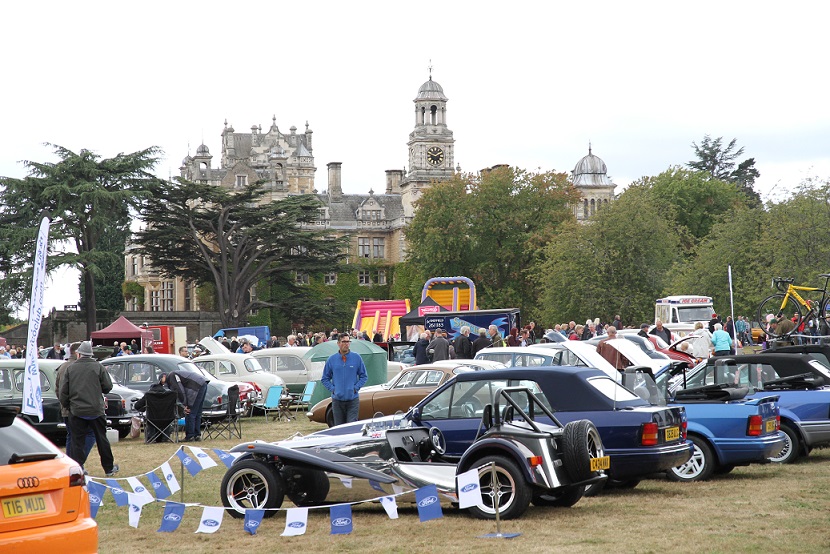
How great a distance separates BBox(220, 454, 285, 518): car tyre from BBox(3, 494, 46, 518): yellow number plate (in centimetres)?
378

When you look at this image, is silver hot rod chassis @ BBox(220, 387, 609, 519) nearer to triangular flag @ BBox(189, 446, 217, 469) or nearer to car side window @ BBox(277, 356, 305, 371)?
triangular flag @ BBox(189, 446, 217, 469)

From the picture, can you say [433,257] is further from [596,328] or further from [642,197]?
[596,328]

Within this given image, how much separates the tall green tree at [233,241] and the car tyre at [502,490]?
5369 centimetres

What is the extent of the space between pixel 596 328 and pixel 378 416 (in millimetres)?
27755

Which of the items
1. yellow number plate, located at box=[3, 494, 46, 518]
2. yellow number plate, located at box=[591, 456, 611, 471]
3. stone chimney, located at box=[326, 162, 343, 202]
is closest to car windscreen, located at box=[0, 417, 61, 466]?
yellow number plate, located at box=[3, 494, 46, 518]

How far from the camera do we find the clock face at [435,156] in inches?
4279

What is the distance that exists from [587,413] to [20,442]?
5989 mm

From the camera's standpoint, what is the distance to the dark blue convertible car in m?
11.6

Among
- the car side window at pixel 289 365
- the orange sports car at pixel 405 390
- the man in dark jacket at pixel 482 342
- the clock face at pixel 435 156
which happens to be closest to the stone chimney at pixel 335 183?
the clock face at pixel 435 156

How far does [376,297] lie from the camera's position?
102 meters

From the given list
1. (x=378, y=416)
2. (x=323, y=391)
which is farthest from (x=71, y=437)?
(x=323, y=391)

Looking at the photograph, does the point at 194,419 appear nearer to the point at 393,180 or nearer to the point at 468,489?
the point at 468,489

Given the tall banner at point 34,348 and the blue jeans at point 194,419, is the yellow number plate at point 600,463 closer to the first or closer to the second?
the tall banner at point 34,348

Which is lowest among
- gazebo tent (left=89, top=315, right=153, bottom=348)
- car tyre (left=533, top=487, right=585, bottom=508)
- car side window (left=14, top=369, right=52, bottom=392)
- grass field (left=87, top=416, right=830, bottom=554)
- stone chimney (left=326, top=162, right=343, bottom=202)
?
grass field (left=87, top=416, right=830, bottom=554)
